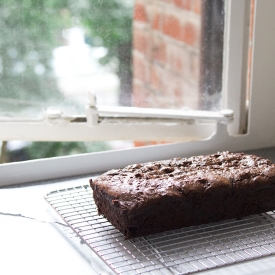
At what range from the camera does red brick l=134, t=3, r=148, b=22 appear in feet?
5.27

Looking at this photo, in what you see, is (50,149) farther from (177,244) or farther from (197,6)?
(177,244)

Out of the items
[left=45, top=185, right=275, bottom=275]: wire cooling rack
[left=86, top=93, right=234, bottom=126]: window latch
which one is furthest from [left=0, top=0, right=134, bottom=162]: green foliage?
[left=45, top=185, right=275, bottom=275]: wire cooling rack

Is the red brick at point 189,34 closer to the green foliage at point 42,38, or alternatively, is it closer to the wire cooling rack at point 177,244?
the green foliage at point 42,38

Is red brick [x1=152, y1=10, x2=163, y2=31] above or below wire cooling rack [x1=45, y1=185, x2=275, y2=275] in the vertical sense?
above

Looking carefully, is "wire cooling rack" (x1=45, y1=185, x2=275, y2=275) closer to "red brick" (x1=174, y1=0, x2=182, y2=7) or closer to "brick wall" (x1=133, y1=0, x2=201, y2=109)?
"brick wall" (x1=133, y1=0, x2=201, y2=109)

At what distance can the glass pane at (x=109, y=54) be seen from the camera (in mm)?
1545

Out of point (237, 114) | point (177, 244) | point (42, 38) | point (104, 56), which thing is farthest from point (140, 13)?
point (177, 244)

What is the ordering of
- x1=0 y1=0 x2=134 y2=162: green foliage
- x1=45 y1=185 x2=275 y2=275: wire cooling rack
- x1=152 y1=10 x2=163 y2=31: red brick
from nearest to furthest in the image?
1. x1=45 y1=185 x2=275 y2=275: wire cooling rack
2. x1=0 y1=0 x2=134 y2=162: green foliage
3. x1=152 y1=10 x2=163 y2=31: red brick

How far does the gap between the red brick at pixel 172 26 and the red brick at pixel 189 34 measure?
0.6 inches

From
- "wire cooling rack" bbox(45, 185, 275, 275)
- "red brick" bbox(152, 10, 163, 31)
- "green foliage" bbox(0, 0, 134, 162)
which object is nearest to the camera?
"wire cooling rack" bbox(45, 185, 275, 275)

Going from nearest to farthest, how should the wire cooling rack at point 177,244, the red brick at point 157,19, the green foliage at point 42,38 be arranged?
the wire cooling rack at point 177,244
the green foliage at point 42,38
the red brick at point 157,19

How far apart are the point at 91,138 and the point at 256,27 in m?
0.61

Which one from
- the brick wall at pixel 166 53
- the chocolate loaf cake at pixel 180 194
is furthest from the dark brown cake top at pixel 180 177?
the brick wall at pixel 166 53

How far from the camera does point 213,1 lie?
1631mm
